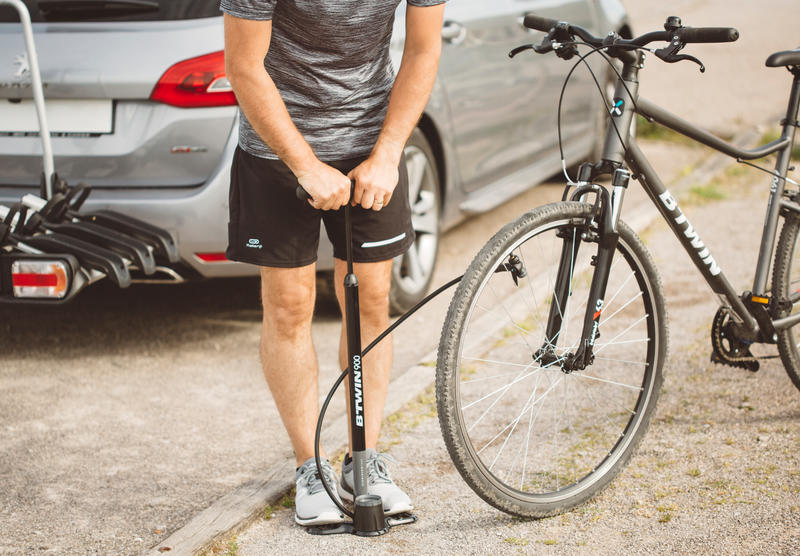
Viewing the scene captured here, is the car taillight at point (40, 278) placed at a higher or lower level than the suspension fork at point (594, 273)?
lower

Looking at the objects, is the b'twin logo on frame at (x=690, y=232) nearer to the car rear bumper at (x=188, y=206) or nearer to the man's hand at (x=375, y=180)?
the man's hand at (x=375, y=180)

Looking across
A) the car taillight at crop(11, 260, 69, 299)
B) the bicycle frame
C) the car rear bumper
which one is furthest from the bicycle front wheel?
the car taillight at crop(11, 260, 69, 299)

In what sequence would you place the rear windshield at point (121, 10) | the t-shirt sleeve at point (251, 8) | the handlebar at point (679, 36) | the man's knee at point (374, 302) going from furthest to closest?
the rear windshield at point (121, 10)
the man's knee at point (374, 302)
the handlebar at point (679, 36)
the t-shirt sleeve at point (251, 8)

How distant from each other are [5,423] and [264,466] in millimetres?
1059

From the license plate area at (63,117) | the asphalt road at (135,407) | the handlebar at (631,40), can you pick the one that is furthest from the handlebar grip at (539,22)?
the license plate area at (63,117)

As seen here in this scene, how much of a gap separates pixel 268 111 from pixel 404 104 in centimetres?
41

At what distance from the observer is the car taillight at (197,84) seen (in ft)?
12.5

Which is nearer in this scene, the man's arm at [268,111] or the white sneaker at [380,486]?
the man's arm at [268,111]

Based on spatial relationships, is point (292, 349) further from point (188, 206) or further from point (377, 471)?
point (188, 206)

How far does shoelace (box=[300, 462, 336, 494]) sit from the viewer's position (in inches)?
113

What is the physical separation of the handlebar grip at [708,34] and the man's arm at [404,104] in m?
0.67

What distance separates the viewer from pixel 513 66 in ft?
17.8

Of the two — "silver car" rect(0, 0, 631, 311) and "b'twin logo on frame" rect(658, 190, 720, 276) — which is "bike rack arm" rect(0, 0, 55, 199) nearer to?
"silver car" rect(0, 0, 631, 311)

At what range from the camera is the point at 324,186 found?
2.53 metres
